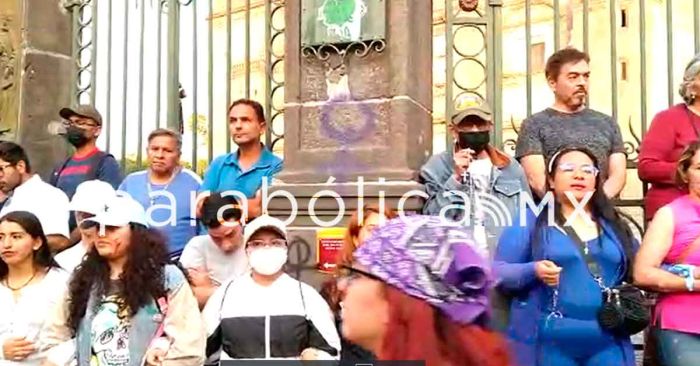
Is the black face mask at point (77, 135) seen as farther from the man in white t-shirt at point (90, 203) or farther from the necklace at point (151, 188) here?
the man in white t-shirt at point (90, 203)

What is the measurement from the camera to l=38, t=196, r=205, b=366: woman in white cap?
14.1 ft

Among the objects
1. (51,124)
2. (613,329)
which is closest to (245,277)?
(613,329)

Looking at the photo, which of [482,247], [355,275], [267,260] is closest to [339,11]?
[267,260]

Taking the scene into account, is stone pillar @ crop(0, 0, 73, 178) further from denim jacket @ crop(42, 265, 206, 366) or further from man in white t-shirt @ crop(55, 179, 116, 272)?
denim jacket @ crop(42, 265, 206, 366)

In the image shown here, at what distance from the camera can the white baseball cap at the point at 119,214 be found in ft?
14.7

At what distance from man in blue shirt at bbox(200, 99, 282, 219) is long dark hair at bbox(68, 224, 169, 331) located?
1.48m

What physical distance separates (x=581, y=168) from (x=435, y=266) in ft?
8.04

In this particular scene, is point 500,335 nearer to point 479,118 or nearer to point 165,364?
point 165,364

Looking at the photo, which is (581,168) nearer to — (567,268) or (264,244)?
(567,268)

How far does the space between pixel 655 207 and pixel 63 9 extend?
5.22 meters

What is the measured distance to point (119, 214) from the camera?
14.9 feet

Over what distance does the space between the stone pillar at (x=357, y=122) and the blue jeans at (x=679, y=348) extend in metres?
1.72

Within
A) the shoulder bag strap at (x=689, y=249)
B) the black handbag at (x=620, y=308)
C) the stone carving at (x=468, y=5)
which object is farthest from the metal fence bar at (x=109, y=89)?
the shoulder bag strap at (x=689, y=249)

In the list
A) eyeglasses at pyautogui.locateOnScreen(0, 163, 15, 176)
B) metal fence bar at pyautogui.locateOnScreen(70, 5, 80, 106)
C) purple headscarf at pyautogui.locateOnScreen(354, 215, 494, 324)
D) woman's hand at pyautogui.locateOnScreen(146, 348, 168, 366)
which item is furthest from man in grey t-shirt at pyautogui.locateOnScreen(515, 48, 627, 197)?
metal fence bar at pyautogui.locateOnScreen(70, 5, 80, 106)
